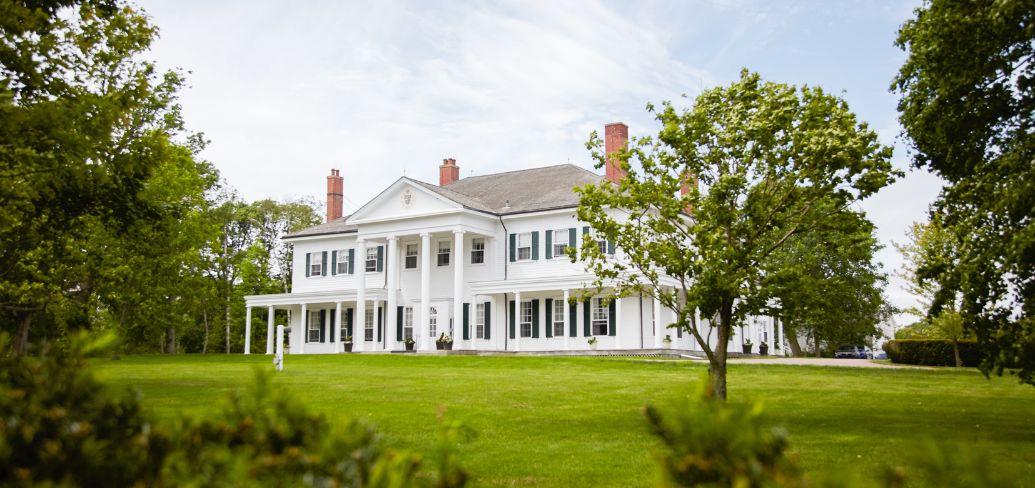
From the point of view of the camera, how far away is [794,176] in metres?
15.0

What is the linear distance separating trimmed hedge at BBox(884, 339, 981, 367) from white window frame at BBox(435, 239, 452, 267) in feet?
67.3

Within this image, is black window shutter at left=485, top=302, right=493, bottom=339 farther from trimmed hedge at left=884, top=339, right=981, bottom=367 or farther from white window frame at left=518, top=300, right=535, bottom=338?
trimmed hedge at left=884, top=339, right=981, bottom=367

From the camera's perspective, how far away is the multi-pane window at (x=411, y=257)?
44219 mm

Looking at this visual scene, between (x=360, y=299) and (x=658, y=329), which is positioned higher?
(x=360, y=299)

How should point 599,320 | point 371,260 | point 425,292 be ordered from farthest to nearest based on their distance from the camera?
point 371,260 → point 425,292 → point 599,320

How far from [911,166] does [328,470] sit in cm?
1424

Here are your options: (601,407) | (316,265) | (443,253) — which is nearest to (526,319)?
(443,253)

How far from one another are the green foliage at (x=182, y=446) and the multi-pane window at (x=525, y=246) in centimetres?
3802

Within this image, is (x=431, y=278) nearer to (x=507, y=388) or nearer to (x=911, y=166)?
(x=507, y=388)

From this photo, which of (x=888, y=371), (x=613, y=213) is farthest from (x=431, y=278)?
(x=888, y=371)

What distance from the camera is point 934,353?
37.6 metres

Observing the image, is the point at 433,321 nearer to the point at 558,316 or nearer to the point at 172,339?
the point at 558,316

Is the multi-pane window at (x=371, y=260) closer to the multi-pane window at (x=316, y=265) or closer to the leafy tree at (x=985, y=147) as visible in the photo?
the multi-pane window at (x=316, y=265)

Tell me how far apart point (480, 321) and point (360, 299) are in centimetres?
572
